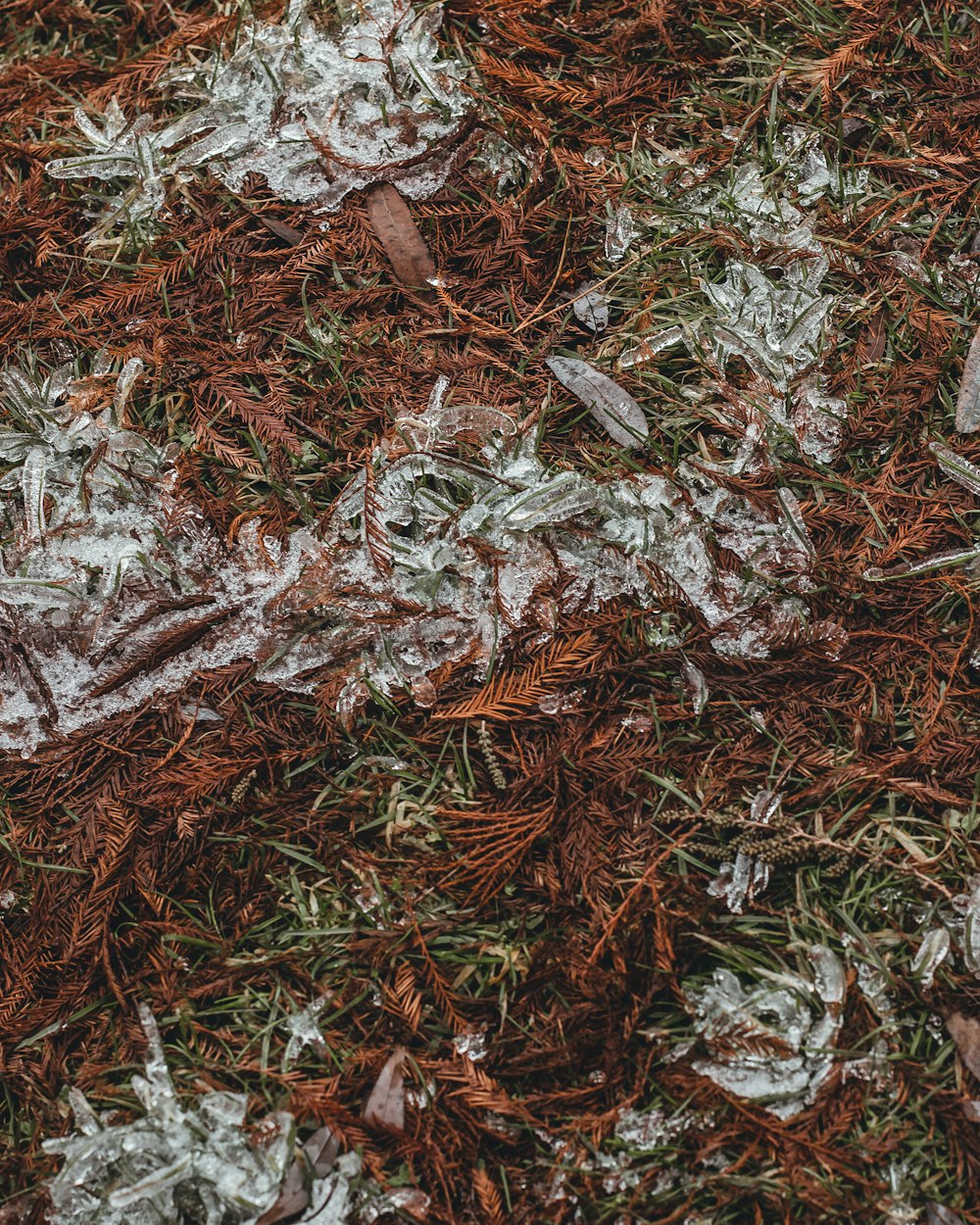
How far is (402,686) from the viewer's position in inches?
77.9

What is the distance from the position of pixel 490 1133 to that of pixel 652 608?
3.29 ft

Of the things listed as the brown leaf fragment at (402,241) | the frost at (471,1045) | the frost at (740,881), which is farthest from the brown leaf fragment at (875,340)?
the frost at (471,1045)

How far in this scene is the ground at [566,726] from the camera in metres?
1.73

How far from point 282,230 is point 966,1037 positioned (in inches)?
85.8

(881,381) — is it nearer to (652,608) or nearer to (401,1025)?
(652,608)

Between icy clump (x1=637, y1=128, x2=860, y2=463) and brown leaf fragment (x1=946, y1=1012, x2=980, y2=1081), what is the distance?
111 cm

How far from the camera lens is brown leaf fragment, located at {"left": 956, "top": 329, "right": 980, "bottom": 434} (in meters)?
2.12

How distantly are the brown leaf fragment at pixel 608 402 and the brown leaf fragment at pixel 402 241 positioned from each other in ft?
1.34

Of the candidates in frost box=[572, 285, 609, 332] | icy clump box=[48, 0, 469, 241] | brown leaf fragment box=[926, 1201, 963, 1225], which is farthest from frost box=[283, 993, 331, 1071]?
icy clump box=[48, 0, 469, 241]

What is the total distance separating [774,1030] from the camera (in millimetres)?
1726

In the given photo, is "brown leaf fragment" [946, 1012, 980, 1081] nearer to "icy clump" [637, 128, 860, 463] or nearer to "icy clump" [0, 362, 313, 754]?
"icy clump" [637, 128, 860, 463]

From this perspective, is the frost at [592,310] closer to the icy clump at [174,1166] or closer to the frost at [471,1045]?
the frost at [471,1045]

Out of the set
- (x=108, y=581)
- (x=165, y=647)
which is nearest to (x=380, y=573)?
(x=165, y=647)

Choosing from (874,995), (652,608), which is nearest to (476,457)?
(652,608)
